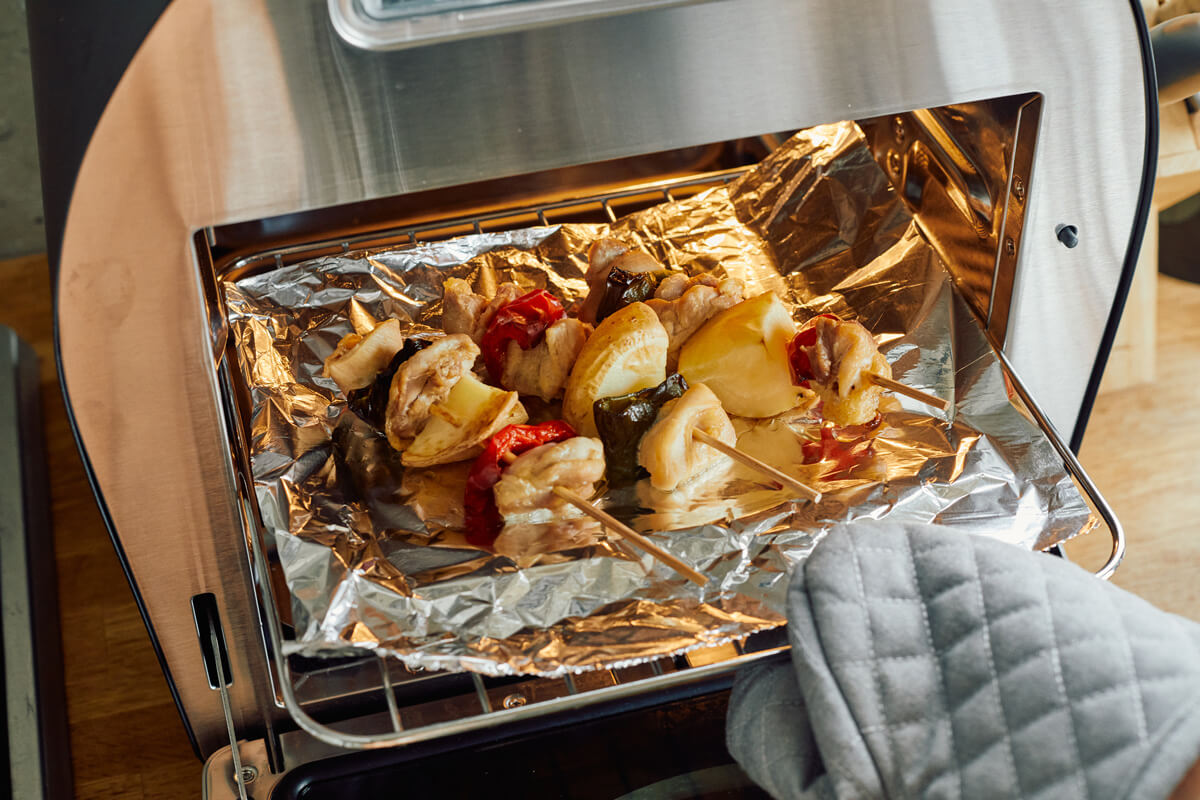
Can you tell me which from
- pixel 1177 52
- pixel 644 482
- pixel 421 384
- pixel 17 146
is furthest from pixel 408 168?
pixel 17 146

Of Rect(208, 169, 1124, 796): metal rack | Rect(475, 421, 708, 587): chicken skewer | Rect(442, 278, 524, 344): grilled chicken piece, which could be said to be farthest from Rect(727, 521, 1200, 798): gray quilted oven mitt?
Rect(442, 278, 524, 344): grilled chicken piece

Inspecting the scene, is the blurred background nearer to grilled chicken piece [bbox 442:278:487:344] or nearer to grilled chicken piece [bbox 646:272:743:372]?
grilled chicken piece [bbox 442:278:487:344]

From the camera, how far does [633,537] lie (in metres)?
0.79

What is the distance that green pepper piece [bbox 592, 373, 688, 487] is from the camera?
0.89 metres

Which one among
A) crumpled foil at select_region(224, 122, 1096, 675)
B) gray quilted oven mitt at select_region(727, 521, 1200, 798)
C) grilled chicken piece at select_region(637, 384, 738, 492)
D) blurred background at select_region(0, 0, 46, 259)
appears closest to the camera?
gray quilted oven mitt at select_region(727, 521, 1200, 798)

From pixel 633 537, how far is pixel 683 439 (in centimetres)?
12

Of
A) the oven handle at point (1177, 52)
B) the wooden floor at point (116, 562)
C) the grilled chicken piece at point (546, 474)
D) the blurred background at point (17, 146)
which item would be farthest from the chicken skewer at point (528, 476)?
the blurred background at point (17, 146)

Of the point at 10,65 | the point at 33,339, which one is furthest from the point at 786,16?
the point at 10,65

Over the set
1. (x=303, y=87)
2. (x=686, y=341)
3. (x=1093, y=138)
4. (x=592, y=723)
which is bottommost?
(x=592, y=723)

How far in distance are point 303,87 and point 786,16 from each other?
1.10 feet

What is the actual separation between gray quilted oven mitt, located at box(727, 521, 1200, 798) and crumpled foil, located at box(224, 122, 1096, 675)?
0.09 metres

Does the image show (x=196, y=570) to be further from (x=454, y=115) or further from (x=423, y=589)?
(x=454, y=115)

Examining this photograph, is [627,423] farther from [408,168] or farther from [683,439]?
[408,168]

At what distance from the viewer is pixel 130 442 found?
752 mm
